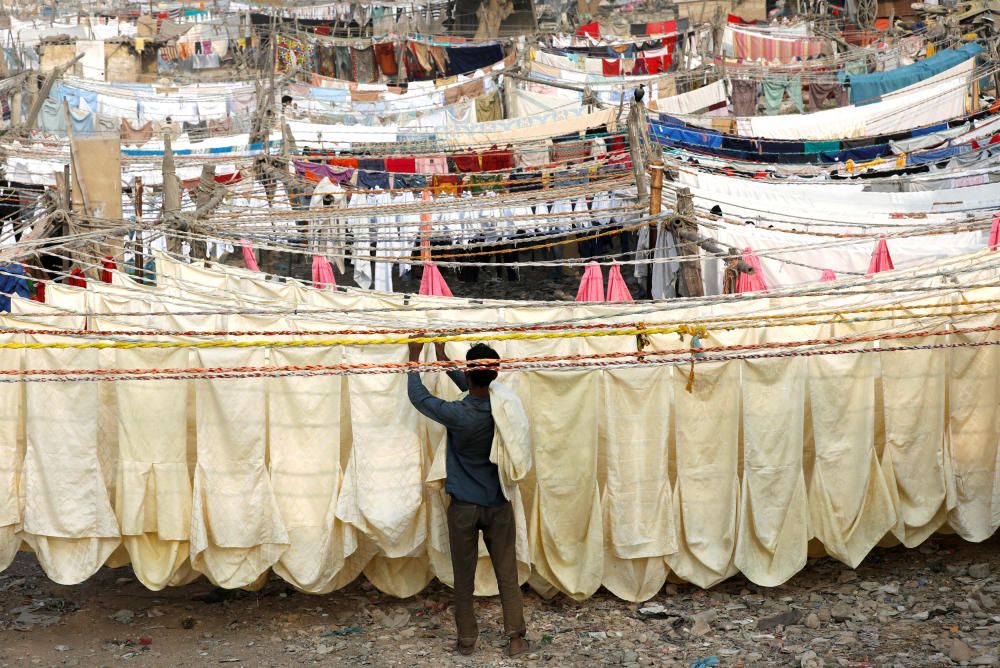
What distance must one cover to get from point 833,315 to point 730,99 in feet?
64.4

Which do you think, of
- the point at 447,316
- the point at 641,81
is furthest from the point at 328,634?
the point at 641,81

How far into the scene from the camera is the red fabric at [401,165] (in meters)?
17.7

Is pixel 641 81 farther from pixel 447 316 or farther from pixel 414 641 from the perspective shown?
pixel 414 641

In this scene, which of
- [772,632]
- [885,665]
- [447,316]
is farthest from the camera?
[447,316]

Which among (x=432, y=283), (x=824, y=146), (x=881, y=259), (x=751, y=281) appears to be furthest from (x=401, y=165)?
(x=881, y=259)

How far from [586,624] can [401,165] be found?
12.7 meters

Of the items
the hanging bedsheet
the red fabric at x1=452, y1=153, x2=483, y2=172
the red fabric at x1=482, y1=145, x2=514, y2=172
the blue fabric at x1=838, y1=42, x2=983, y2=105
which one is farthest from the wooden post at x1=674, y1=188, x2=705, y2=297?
the blue fabric at x1=838, y1=42, x2=983, y2=105

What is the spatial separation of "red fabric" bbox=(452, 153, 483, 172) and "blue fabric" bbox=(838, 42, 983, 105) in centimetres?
909

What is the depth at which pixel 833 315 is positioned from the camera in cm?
616

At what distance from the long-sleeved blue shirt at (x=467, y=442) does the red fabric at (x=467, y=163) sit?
12491 mm

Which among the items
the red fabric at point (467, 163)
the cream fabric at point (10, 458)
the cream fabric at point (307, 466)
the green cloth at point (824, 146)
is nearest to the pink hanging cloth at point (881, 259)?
the green cloth at point (824, 146)

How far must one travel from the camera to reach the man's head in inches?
215

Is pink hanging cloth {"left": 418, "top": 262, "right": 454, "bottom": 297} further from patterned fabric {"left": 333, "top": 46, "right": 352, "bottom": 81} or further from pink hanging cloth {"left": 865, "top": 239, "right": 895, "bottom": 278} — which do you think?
patterned fabric {"left": 333, "top": 46, "right": 352, "bottom": 81}

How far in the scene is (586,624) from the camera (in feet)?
19.5
